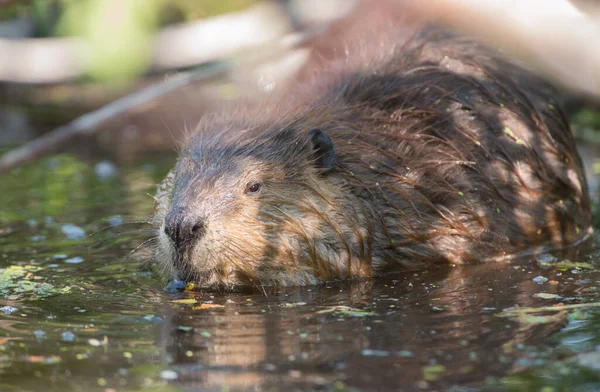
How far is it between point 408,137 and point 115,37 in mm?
2342

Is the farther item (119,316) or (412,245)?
(412,245)

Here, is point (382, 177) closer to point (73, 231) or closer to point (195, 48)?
point (195, 48)

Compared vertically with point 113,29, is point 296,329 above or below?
below

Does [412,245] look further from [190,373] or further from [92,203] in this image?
[92,203]

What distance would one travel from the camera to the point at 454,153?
16.8 feet

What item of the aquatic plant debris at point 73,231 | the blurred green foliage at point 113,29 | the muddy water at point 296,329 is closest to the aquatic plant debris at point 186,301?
the muddy water at point 296,329

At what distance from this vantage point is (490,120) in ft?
17.4

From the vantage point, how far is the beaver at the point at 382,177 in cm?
454

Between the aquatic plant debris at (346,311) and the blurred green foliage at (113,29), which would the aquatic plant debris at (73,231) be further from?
the blurred green foliage at (113,29)

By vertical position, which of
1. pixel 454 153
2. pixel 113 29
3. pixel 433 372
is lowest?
pixel 433 372

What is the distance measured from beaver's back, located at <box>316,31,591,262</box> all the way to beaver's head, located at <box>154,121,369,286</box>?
23cm

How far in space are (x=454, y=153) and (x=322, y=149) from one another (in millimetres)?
810

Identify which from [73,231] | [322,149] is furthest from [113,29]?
[73,231]

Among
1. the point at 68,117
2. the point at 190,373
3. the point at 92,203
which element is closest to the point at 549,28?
the point at 190,373
